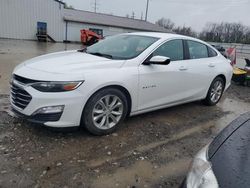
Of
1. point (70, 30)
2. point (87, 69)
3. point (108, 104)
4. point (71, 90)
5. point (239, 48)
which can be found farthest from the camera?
point (239, 48)

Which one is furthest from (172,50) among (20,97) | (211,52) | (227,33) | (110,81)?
(227,33)

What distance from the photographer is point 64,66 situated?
11.7ft

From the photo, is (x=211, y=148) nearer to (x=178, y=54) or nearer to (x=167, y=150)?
(x=167, y=150)

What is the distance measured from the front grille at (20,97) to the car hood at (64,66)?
Result: 213 mm

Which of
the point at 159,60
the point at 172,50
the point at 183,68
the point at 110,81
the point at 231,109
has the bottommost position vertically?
the point at 231,109

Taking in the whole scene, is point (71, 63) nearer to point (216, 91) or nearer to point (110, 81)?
point (110, 81)

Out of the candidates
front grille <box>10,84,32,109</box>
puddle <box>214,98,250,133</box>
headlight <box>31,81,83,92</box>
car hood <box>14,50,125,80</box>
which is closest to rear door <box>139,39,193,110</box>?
car hood <box>14,50,125,80</box>

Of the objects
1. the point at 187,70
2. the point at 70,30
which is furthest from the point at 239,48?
the point at 187,70

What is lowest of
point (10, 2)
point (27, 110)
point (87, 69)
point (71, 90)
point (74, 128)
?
point (74, 128)

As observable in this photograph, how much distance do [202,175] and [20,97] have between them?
8.96 ft

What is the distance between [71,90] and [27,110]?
66 centimetres

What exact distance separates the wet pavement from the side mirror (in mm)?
1119

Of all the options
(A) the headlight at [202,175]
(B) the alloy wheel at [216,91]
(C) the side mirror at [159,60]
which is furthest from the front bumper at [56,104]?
(B) the alloy wheel at [216,91]

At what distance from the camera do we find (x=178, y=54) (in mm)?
4816
